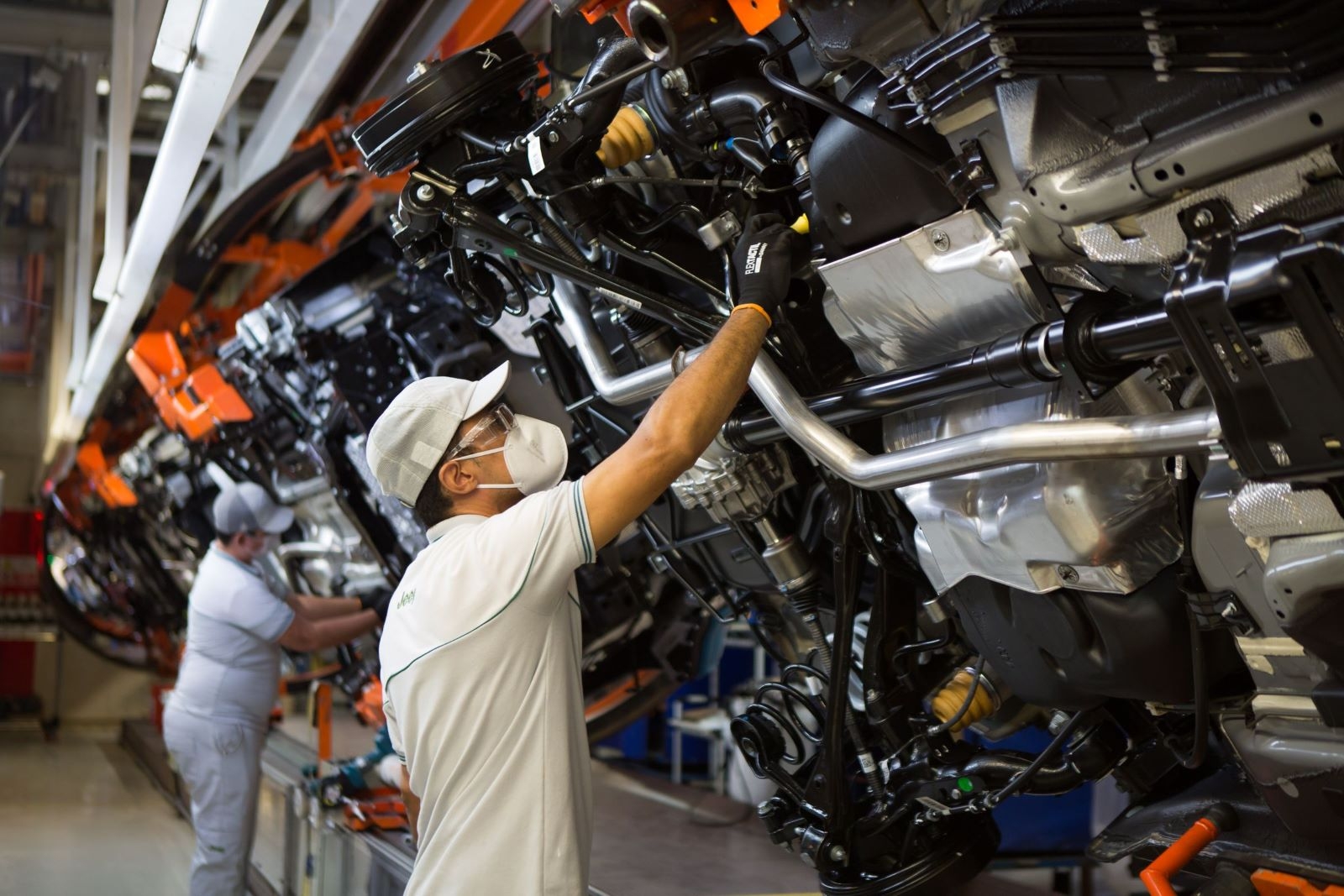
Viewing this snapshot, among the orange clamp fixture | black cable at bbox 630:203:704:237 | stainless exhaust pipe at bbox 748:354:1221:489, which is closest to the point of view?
stainless exhaust pipe at bbox 748:354:1221:489

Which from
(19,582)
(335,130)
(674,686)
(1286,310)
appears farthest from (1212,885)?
(19,582)

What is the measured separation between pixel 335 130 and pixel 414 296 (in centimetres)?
115

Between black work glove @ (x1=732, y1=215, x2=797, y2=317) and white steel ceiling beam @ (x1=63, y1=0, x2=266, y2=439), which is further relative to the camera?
white steel ceiling beam @ (x1=63, y1=0, x2=266, y2=439)

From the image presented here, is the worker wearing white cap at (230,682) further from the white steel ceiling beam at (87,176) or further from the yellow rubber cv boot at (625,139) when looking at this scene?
the yellow rubber cv boot at (625,139)

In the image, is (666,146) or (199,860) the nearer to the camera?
(666,146)

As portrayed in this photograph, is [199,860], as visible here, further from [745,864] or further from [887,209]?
[887,209]

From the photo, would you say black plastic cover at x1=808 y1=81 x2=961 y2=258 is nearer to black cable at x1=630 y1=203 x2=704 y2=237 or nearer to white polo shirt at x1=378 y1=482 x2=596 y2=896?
black cable at x1=630 y1=203 x2=704 y2=237

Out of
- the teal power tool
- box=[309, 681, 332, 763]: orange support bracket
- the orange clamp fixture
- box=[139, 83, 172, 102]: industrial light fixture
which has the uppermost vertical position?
box=[139, 83, 172, 102]: industrial light fixture

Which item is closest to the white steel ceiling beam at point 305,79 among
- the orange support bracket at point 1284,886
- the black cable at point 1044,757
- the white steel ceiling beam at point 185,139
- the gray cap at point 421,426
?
the white steel ceiling beam at point 185,139

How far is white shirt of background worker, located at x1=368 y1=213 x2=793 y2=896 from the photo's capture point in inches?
71.5

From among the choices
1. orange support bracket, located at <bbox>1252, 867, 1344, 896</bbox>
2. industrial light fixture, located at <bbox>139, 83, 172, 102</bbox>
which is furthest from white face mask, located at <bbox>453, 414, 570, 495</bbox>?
industrial light fixture, located at <bbox>139, 83, 172, 102</bbox>

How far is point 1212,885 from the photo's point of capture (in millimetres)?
1844

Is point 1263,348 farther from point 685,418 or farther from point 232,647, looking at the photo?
point 232,647

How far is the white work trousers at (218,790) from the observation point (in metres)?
4.62
